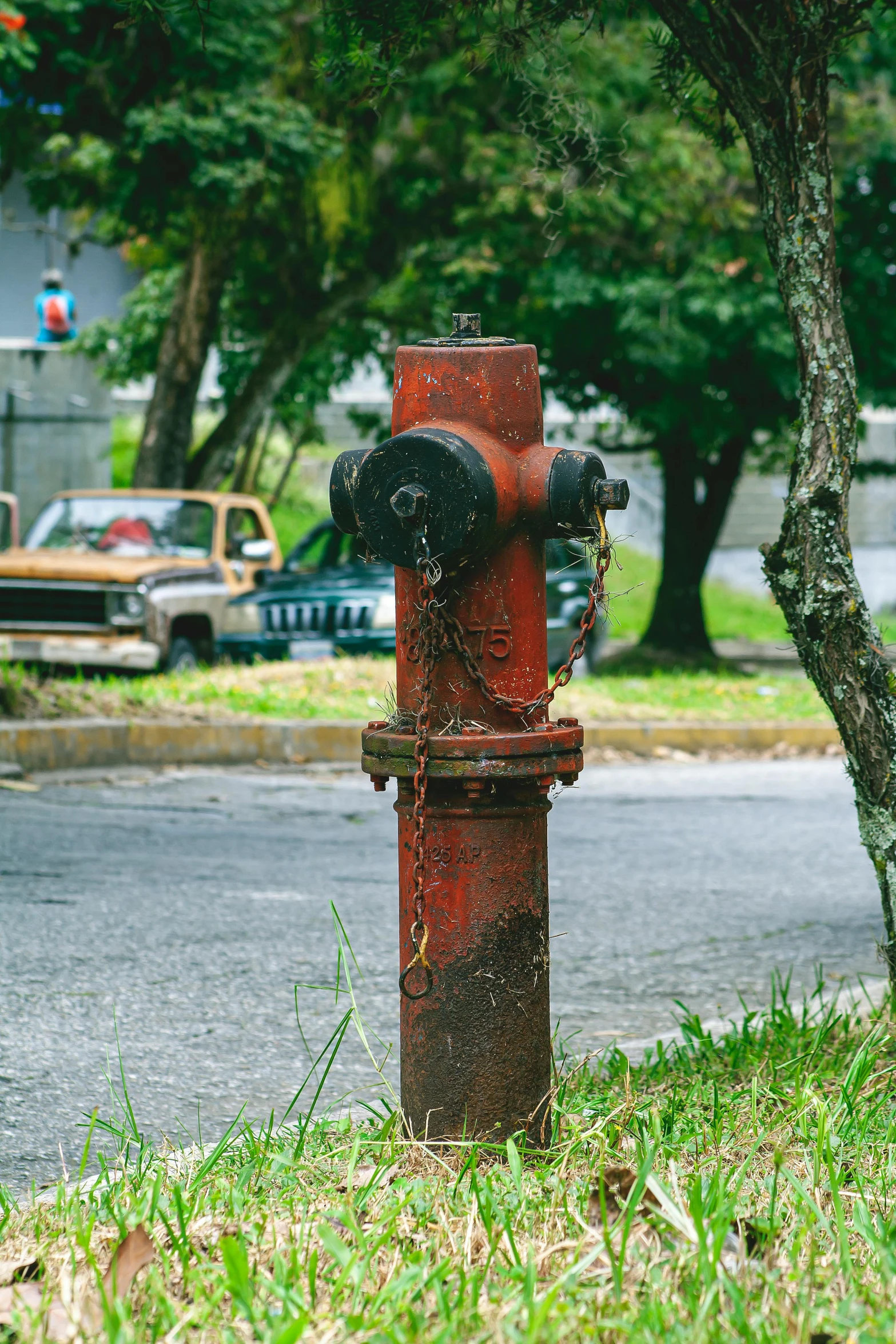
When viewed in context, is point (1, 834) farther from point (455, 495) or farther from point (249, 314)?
point (249, 314)

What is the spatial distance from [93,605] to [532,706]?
9384 mm

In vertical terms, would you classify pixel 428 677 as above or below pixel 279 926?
above

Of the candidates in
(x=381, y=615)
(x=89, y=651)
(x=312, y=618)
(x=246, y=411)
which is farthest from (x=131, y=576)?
(x=246, y=411)

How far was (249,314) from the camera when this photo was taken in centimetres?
1698

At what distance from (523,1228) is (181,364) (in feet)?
45.6

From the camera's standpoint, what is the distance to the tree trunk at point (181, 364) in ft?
50.0

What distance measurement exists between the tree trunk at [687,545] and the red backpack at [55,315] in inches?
410

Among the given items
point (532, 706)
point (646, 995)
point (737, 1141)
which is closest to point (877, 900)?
point (646, 995)

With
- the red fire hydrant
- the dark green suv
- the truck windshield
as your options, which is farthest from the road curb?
the red fire hydrant

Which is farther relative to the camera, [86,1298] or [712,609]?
[712,609]

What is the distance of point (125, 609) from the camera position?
37.7 ft

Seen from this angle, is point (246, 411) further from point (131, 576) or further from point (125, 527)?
point (131, 576)

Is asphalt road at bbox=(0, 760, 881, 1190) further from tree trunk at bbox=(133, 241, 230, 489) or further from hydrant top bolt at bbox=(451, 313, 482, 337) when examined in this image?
tree trunk at bbox=(133, 241, 230, 489)

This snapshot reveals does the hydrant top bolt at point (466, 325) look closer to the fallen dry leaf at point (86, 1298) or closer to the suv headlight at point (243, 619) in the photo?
the fallen dry leaf at point (86, 1298)
